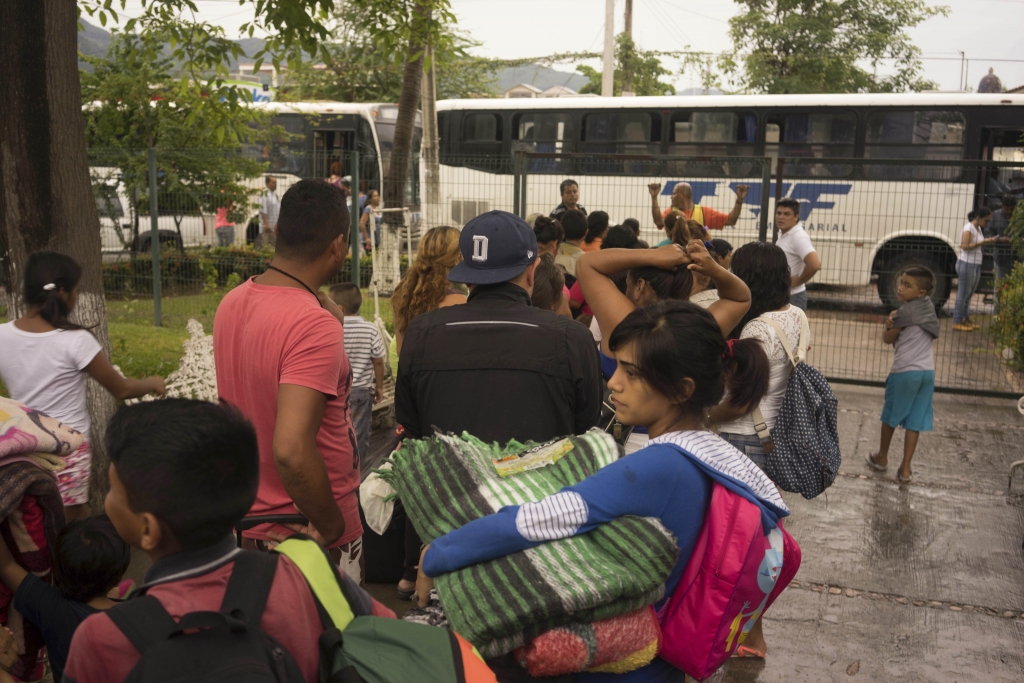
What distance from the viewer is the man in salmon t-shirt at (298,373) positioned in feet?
7.85

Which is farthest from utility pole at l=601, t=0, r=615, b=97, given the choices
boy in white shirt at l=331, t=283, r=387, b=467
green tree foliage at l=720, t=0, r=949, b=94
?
boy in white shirt at l=331, t=283, r=387, b=467

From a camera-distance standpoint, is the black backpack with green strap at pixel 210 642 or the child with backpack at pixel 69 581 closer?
the black backpack with green strap at pixel 210 642

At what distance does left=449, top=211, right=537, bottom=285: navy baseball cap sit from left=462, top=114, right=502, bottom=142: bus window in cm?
1579

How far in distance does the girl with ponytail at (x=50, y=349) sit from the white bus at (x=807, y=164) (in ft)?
23.3

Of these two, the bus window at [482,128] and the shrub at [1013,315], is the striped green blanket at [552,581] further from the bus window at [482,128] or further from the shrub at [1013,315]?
the bus window at [482,128]

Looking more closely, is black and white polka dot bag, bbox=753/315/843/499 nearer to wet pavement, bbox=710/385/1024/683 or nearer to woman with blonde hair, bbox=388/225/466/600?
wet pavement, bbox=710/385/1024/683

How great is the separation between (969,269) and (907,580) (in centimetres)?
788

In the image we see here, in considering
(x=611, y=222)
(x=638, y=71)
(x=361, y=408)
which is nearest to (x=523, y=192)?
(x=611, y=222)

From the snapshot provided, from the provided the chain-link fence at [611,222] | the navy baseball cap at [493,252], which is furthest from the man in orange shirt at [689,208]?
the navy baseball cap at [493,252]

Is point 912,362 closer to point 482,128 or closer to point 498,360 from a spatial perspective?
point 498,360

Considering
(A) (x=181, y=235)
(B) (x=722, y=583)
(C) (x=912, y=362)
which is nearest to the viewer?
(B) (x=722, y=583)

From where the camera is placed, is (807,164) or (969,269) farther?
(807,164)

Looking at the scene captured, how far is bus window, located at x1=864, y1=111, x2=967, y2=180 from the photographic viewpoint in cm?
1448

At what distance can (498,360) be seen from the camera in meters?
2.70
